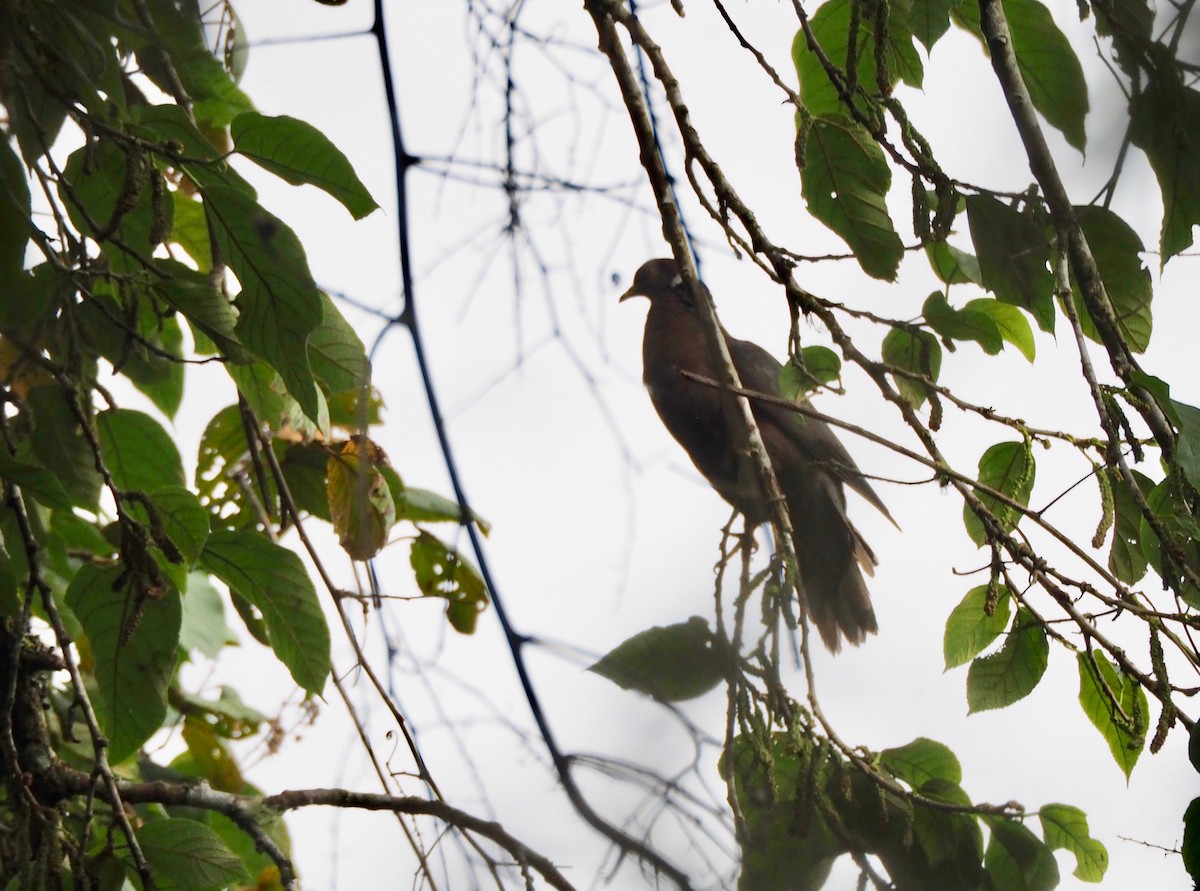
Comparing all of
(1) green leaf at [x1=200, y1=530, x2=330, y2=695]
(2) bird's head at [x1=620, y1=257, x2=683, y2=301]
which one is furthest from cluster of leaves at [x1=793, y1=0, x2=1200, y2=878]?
(2) bird's head at [x1=620, y1=257, x2=683, y2=301]

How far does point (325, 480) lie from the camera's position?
1846mm

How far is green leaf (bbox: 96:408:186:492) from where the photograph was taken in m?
1.54

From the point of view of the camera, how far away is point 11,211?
3.56ft

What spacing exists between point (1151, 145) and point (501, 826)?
2.79 feet

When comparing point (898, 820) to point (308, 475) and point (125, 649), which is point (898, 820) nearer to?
point (125, 649)

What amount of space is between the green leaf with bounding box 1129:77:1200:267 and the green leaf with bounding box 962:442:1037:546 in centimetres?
27

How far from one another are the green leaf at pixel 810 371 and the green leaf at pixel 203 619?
3.57 feet

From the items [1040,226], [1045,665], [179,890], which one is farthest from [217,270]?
[1045,665]

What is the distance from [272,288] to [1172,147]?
2.99 ft

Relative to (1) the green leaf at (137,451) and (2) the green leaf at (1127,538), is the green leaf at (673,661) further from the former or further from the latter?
(1) the green leaf at (137,451)

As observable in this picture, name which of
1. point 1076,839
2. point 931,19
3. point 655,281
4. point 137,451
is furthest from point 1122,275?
point 655,281

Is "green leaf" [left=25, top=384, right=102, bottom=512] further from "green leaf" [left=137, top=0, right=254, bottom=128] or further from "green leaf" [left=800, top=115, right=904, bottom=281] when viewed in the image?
"green leaf" [left=800, top=115, right=904, bottom=281]

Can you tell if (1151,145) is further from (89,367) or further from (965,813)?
(89,367)

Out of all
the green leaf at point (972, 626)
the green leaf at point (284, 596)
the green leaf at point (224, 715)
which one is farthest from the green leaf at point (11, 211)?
the green leaf at point (224, 715)
